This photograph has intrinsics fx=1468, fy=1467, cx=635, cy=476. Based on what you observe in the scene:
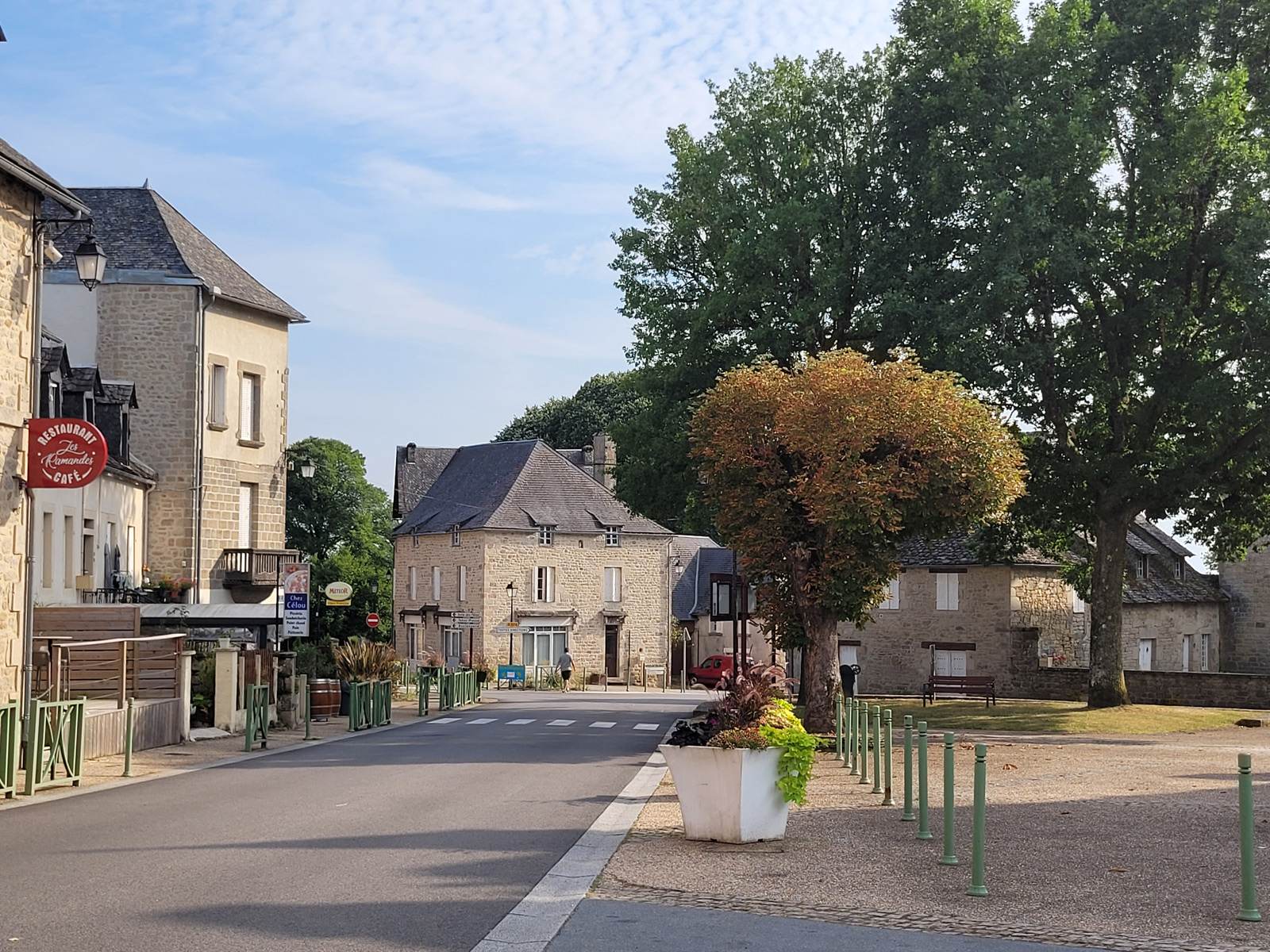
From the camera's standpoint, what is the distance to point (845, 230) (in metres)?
31.8

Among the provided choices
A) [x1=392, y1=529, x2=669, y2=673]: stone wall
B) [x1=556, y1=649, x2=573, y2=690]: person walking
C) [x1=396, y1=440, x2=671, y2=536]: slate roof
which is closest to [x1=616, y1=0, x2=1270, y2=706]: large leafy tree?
[x1=556, y1=649, x2=573, y2=690]: person walking

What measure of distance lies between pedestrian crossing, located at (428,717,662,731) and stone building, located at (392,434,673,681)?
27704 millimetres

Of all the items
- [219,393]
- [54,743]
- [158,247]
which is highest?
[158,247]

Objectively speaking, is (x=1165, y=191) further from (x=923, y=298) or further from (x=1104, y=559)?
(x=1104, y=559)

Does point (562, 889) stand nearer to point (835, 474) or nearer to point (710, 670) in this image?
point (835, 474)

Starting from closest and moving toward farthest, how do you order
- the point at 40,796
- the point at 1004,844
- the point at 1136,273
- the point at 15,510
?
1. the point at 1004,844
2. the point at 40,796
3. the point at 15,510
4. the point at 1136,273

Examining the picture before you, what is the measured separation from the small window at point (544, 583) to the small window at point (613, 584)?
2.66 m

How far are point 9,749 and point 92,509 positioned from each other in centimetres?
1682

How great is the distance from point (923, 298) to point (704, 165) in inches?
283

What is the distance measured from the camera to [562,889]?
29.7 ft

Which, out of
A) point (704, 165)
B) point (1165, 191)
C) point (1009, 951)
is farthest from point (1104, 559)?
point (1009, 951)

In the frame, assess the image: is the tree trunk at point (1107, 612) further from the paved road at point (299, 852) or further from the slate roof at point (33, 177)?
the slate roof at point (33, 177)

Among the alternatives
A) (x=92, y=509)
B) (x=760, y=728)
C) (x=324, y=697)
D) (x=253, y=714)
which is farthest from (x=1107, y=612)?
(x=760, y=728)

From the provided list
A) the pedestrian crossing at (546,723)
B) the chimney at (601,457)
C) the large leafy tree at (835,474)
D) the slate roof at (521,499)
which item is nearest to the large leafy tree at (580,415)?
the chimney at (601,457)
